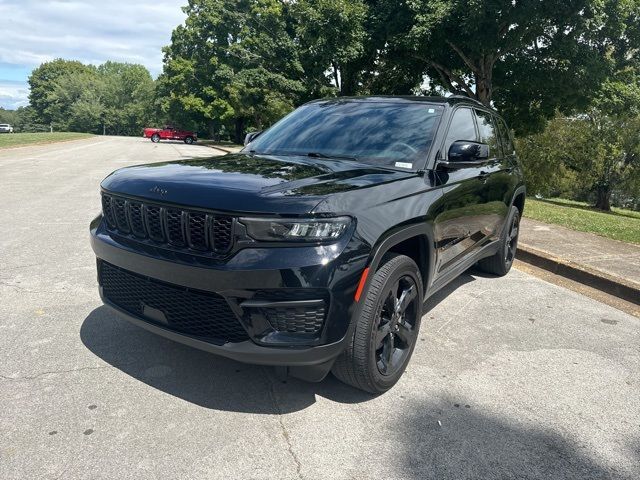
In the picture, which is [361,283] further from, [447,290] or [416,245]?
[447,290]

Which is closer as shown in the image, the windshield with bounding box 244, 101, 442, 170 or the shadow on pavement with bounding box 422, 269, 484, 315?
the windshield with bounding box 244, 101, 442, 170

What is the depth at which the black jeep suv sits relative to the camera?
236 cm

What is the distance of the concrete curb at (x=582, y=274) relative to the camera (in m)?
5.09

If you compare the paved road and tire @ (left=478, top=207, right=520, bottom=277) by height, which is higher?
tire @ (left=478, top=207, right=520, bottom=277)

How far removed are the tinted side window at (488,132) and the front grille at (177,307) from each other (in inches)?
128

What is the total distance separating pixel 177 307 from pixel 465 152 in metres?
2.18

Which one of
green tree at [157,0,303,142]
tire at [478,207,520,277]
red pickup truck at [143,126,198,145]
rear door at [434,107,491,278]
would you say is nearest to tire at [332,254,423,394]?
rear door at [434,107,491,278]

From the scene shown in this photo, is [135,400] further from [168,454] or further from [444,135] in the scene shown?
[444,135]

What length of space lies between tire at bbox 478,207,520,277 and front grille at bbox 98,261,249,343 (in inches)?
147

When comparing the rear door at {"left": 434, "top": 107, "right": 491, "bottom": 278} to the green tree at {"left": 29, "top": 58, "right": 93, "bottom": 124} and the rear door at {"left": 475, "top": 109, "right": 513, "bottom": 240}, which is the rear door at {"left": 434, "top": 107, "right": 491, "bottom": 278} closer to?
the rear door at {"left": 475, "top": 109, "right": 513, "bottom": 240}

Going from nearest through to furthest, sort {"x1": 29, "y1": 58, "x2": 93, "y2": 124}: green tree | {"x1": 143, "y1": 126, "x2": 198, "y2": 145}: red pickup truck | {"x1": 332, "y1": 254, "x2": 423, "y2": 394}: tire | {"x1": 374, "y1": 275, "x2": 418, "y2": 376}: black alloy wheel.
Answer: {"x1": 332, "y1": 254, "x2": 423, "y2": 394}: tire < {"x1": 374, "y1": 275, "x2": 418, "y2": 376}: black alloy wheel < {"x1": 143, "y1": 126, "x2": 198, "y2": 145}: red pickup truck < {"x1": 29, "y1": 58, "x2": 93, "y2": 124}: green tree

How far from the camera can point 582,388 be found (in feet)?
10.4

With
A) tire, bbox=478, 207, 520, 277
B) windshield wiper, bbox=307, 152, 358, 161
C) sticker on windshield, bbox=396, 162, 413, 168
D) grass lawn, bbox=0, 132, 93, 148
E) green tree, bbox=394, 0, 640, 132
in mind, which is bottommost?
grass lawn, bbox=0, 132, 93, 148

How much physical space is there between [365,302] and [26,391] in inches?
78.7
